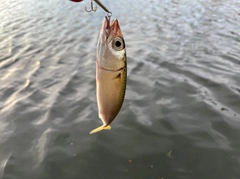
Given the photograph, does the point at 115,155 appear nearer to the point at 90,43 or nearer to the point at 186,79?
the point at 186,79

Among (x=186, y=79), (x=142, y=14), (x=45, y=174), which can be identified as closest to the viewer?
(x=45, y=174)

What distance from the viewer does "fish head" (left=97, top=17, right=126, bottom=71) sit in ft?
6.64

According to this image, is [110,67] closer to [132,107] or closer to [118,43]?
[118,43]

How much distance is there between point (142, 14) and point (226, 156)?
8.80 metres

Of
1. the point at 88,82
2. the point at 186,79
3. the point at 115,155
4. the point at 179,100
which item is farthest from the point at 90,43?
the point at 115,155

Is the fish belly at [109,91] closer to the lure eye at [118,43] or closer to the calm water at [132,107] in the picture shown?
the lure eye at [118,43]

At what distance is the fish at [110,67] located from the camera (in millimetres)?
2033

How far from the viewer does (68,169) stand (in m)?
4.12

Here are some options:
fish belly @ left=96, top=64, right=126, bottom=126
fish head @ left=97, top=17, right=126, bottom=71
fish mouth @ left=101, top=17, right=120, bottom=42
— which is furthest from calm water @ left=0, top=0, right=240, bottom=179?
fish mouth @ left=101, top=17, right=120, bottom=42

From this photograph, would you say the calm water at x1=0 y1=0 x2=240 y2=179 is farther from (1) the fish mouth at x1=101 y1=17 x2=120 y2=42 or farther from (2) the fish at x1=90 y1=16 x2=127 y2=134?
(1) the fish mouth at x1=101 y1=17 x2=120 y2=42

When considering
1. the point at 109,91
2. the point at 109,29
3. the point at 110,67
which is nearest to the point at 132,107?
the point at 109,91

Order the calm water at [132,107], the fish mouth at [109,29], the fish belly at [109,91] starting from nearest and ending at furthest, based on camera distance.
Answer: the fish mouth at [109,29] → the fish belly at [109,91] → the calm water at [132,107]

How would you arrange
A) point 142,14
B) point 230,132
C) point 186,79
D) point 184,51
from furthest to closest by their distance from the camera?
point 142,14, point 184,51, point 186,79, point 230,132

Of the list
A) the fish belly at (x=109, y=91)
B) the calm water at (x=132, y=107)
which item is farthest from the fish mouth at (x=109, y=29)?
the calm water at (x=132, y=107)
